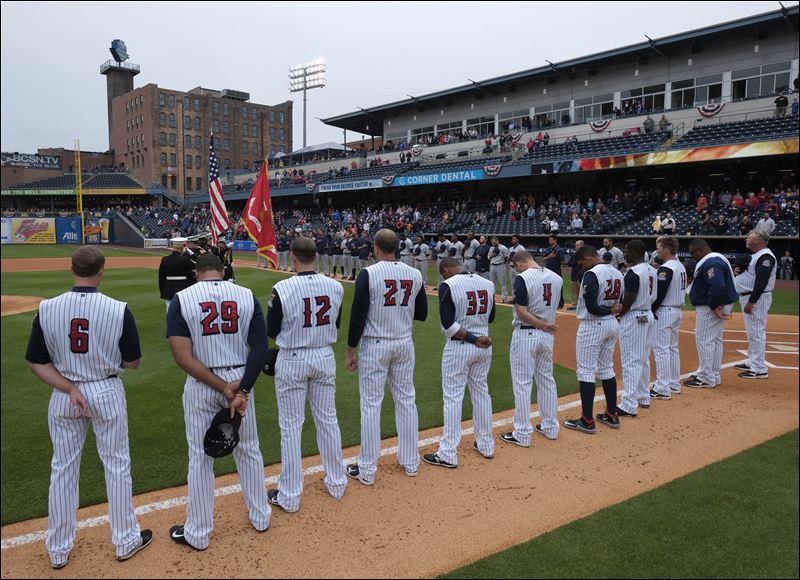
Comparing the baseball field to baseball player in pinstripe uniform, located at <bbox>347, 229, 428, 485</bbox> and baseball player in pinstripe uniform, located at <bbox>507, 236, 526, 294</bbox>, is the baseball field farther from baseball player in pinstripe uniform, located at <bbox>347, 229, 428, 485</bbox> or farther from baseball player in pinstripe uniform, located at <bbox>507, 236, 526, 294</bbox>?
baseball player in pinstripe uniform, located at <bbox>507, 236, 526, 294</bbox>

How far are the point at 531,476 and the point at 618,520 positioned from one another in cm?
106

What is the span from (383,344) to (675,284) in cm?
454

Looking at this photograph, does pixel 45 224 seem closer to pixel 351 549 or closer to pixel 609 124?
pixel 609 124

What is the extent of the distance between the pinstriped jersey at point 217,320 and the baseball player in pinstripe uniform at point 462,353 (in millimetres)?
2068

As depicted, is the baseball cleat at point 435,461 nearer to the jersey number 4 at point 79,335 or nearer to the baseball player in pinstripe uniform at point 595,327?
the baseball player in pinstripe uniform at point 595,327

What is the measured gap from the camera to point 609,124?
3088cm

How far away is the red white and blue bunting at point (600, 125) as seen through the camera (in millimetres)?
30875

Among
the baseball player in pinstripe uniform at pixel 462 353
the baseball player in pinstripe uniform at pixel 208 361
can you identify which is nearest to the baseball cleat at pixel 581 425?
the baseball player in pinstripe uniform at pixel 462 353

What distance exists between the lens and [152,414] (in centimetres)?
639

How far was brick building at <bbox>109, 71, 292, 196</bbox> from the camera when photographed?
917cm

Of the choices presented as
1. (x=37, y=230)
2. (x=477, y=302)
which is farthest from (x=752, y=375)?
(x=37, y=230)

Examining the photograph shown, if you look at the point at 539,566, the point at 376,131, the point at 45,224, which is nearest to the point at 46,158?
the point at 45,224

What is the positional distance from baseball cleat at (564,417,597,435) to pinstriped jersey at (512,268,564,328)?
1363 mm

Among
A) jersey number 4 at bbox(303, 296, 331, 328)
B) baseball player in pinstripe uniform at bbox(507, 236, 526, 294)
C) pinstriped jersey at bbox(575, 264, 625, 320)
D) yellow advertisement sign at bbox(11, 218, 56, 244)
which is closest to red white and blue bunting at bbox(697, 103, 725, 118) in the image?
baseball player in pinstripe uniform at bbox(507, 236, 526, 294)
